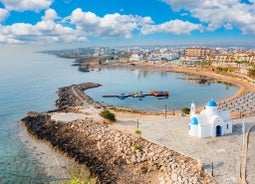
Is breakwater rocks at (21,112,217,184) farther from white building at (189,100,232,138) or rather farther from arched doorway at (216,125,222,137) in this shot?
arched doorway at (216,125,222,137)

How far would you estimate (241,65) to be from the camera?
338 feet

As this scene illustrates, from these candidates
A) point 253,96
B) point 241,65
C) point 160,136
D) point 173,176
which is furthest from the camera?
point 241,65

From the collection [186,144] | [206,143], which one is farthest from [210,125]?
[186,144]

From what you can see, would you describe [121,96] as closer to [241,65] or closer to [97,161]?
[97,161]

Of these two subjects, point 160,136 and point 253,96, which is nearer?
point 160,136

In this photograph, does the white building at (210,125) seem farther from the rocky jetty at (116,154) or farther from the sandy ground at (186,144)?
the rocky jetty at (116,154)

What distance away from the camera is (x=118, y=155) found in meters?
22.8

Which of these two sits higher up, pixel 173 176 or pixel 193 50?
pixel 193 50

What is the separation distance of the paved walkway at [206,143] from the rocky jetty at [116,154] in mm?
880

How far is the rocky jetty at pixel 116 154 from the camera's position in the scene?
18983 mm

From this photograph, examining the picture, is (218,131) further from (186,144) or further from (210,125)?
(186,144)

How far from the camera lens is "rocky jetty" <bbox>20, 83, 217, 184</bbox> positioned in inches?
747

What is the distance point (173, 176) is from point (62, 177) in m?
8.28

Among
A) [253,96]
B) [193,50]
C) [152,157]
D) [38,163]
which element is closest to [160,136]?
[152,157]
